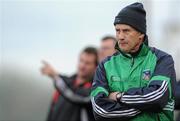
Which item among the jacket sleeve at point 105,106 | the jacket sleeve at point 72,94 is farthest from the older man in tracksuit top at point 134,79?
the jacket sleeve at point 72,94

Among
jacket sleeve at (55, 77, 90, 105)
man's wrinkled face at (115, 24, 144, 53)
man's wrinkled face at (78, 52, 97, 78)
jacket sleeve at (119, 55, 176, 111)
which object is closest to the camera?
jacket sleeve at (119, 55, 176, 111)

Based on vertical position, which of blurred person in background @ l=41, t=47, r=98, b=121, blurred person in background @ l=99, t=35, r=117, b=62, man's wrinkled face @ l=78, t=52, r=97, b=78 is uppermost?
blurred person in background @ l=99, t=35, r=117, b=62

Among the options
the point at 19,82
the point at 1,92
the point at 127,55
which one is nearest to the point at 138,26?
the point at 127,55

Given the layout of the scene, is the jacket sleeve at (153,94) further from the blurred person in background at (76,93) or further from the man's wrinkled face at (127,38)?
the blurred person in background at (76,93)

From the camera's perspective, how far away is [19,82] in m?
22.1

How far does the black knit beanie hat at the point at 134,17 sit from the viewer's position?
24.0ft

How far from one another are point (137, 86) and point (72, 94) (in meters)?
3.15

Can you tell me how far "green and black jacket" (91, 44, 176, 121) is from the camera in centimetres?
715

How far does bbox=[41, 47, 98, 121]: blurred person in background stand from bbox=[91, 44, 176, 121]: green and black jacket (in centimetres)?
284

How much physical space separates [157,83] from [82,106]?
10.6 feet

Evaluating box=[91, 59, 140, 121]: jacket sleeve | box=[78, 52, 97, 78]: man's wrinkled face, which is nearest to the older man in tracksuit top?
box=[91, 59, 140, 121]: jacket sleeve

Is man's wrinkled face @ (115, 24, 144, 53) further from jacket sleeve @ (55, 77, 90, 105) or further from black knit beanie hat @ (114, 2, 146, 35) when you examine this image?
jacket sleeve @ (55, 77, 90, 105)

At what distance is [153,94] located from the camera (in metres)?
7.15

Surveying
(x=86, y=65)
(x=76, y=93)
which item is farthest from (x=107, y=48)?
(x=76, y=93)
